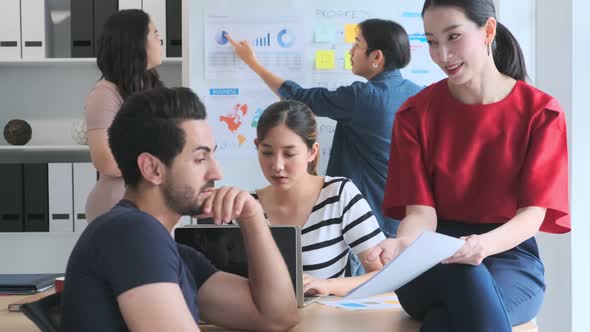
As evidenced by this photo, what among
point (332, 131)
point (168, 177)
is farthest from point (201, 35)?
point (168, 177)

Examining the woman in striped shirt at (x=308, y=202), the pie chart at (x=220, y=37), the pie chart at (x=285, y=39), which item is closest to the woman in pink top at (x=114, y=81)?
the woman in striped shirt at (x=308, y=202)

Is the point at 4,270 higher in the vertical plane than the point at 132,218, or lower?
lower

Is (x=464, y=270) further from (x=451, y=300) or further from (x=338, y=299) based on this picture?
(x=338, y=299)

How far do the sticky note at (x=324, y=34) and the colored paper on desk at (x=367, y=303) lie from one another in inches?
76.9

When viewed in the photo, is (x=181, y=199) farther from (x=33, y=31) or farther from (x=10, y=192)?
(x=33, y=31)

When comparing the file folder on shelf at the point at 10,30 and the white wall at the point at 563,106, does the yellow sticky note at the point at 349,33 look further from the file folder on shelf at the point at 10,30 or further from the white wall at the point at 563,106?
the file folder on shelf at the point at 10,30

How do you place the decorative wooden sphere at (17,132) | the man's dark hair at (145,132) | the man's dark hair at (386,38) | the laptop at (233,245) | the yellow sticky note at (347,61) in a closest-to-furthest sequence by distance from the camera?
the man's dark hair at (145,132)
the laptop at (233,245)
the man's dark hair at (386,38)
the yellow sticky note at (347,61)
the decorative wooden sphere at (17,132)

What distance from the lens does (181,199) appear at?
1.31m

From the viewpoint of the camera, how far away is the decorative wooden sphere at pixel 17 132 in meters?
4.00

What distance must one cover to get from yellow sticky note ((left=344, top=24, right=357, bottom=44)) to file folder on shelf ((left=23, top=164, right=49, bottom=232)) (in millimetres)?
1619

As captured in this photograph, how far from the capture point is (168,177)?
1.30m

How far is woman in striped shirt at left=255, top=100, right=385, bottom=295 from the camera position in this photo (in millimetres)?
2139

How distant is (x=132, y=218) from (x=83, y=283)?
118 mm
